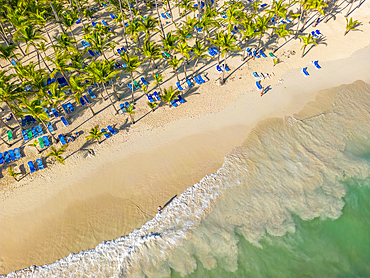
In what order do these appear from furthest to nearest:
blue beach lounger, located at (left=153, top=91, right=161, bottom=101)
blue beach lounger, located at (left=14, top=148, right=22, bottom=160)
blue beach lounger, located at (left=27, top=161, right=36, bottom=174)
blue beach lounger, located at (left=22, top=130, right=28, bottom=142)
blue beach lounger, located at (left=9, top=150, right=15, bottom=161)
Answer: blue beach lounger, located at (left=153, top=91, right=161, bottom=101)
blue beach lounger, located at (left=22, top=130, right=28, bottom=142)
blue beach lounger, located at (left=14, top=148, right=22, bottom=160)
blue beach lounger, located at (left=9, top=150, right=15, bottom=161)
blue beach lounger, located at (left=27, top=161, right=36, bottom=174)

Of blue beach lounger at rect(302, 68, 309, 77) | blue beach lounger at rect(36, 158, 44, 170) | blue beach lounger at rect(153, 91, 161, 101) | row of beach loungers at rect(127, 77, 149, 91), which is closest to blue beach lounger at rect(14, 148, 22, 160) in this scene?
blue beach lounger at rect(36, 158, 44, 170)

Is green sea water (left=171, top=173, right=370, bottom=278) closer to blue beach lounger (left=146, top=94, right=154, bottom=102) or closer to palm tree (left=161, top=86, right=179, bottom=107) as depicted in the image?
A: palm tree (left=161, top=86, right=179, bottom=107)

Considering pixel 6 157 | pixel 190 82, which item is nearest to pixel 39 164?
pixel 6 157

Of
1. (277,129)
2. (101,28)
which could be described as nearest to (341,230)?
(277,129)

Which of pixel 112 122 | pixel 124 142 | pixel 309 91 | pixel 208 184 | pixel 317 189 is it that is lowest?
pixel 317 189

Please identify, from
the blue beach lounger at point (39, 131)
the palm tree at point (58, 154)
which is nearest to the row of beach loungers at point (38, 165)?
the palm tree at point (58, 154)

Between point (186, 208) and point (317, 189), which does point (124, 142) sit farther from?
point (317, 189)
